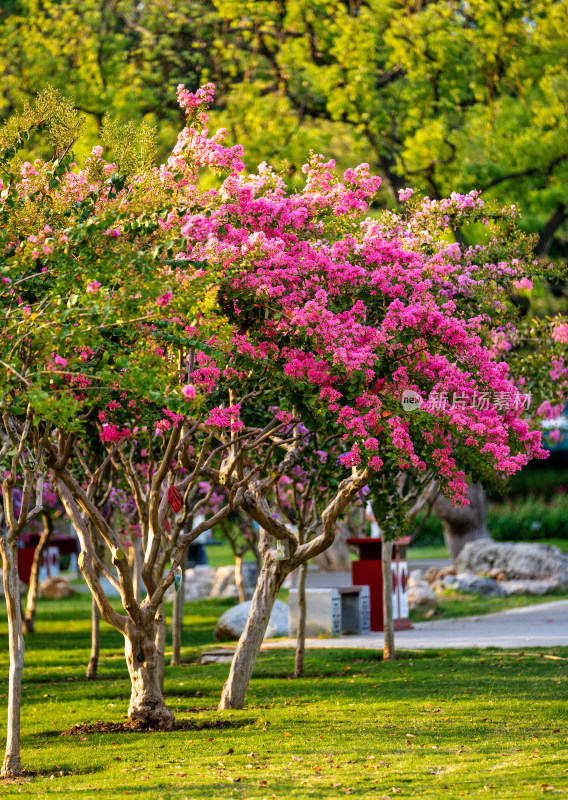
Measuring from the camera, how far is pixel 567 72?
21.8 meters

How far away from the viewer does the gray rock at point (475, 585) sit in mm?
21859

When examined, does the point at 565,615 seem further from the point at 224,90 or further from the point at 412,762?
the point at 224,90

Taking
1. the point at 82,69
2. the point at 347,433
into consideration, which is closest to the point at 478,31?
the point at 82,69

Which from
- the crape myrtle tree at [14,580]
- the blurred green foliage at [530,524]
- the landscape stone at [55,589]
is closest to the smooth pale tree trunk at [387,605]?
the crape myrtle tree at [14,580]

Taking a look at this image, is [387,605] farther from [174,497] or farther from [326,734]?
[174,497]

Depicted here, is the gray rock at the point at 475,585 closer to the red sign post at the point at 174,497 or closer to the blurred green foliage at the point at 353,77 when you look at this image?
the blurred green foliage at the point at 353,77

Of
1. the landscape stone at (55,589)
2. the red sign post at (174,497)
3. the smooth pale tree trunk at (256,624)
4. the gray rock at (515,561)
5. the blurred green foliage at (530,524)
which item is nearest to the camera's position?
the red sign post at (174,497)

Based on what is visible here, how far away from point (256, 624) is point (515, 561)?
13.4 metres

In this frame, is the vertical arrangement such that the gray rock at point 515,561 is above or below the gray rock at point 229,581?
above

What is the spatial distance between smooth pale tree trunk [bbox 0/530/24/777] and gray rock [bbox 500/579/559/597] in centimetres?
1536

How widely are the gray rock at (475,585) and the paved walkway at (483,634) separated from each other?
1913mm

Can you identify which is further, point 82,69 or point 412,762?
point 82,69

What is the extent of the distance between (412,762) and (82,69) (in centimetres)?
1863

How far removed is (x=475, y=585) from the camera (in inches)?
866
